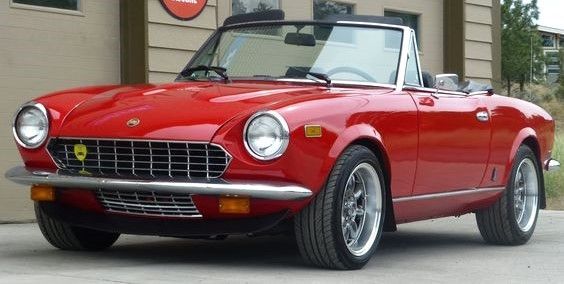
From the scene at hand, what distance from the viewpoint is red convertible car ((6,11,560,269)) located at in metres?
5.60

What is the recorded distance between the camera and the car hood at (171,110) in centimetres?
564

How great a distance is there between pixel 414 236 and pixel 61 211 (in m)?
3.27

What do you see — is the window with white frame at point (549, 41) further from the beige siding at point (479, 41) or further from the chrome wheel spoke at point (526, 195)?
the chrome wheel spoke at point (526, 195)

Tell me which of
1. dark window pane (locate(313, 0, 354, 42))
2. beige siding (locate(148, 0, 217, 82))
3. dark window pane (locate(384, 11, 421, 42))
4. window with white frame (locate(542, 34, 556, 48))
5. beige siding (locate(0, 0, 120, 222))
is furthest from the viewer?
window with white frame (locate(542, 34, 556, 48))

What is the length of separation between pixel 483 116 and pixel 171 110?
2.47 m

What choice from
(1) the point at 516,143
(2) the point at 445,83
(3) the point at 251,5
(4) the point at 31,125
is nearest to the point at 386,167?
(2) the point at 445,83

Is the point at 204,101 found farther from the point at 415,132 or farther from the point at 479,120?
the point at 479,120

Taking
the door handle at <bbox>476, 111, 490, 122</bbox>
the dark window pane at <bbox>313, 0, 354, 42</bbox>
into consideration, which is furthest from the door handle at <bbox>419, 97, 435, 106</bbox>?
the dark window pane at <bbox>313, 0, 354, 42</bbox>

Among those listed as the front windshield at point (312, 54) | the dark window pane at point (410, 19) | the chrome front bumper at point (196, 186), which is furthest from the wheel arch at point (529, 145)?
the dark window pane at point (410, 19)

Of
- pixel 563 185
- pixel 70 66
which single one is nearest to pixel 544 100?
pixel 563 185

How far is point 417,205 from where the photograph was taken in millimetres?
6684

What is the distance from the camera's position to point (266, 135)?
18.3 feet

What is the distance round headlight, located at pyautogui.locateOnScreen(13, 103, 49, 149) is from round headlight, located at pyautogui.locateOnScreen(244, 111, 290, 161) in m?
1.17

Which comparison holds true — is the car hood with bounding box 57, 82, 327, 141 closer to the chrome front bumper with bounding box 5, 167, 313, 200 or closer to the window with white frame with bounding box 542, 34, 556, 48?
the chrome front bumper with bounding box 5, 167, 313, 200
